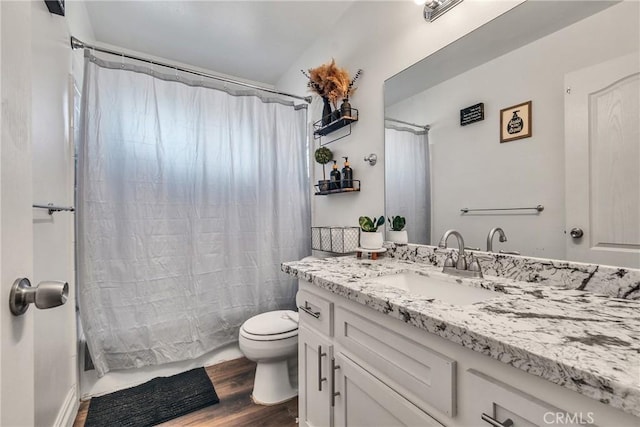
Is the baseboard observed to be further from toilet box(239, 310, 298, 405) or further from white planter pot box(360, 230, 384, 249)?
white planter pot box(360, 230, 384, 249)

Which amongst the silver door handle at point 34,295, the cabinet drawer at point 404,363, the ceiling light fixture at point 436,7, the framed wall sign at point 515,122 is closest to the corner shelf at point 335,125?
the ceiling light fixture at point 436,7

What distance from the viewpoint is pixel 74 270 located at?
1.57m

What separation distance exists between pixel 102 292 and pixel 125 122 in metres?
1.04

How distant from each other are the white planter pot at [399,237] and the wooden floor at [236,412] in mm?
1106

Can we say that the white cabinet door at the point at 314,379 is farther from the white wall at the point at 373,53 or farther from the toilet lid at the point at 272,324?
the white wall at the point at 373,53

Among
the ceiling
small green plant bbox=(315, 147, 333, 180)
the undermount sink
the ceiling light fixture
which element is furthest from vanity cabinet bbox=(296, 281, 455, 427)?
the ceiling

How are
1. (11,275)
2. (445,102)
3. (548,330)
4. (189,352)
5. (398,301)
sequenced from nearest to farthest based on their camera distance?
1. (11,275)
2. (548,330)
3. (398,301)
4. (445,102)
5. (189,352)

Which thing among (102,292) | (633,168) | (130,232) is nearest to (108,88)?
(130,232)

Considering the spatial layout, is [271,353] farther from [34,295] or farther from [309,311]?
[34,295]

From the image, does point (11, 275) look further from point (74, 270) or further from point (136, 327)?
point (136, 327)

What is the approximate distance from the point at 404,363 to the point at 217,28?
Result: 2402mm

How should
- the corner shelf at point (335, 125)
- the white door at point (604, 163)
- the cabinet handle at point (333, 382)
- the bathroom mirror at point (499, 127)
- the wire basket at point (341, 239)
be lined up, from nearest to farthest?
the white door at point (604, 163), the bathroom mirror at point (499, 127), the cabinet handle at point (333, 382), the wire basket at point (341, 239), the corner shelf at point (335, 125)

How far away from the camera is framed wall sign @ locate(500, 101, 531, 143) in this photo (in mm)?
1034

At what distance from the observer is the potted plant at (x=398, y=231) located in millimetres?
1511
